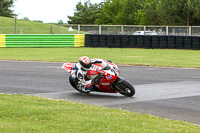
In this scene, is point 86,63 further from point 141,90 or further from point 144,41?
point 144,41

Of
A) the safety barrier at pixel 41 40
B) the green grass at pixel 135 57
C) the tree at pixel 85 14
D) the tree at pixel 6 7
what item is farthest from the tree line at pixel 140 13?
the green grass at pixel 135 57

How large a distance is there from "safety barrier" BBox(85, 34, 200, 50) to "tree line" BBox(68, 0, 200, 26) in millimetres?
27504

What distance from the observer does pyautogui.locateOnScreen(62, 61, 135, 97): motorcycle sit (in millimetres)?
10453

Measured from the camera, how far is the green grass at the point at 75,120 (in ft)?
21.6

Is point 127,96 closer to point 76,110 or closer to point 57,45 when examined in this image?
point 76,110

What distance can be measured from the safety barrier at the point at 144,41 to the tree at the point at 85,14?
63.8 m

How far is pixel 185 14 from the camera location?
2357 inches

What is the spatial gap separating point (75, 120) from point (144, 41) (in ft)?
80.7

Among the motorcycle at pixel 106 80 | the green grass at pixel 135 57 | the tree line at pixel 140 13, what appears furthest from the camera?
the tree line at pixel 140 13

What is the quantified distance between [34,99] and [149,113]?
2748mm

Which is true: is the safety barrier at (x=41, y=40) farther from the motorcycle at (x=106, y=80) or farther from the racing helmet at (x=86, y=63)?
the racing helmet at (x=86, y=63)

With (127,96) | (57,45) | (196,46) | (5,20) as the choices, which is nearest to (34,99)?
(127,96)

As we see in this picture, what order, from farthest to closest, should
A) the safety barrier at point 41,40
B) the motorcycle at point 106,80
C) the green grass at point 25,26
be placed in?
the green grass at point 25,26 → the safety barrier at point 41,40 → the motorcycle at point 106,80

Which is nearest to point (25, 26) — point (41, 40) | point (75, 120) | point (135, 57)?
point (41, 40)
